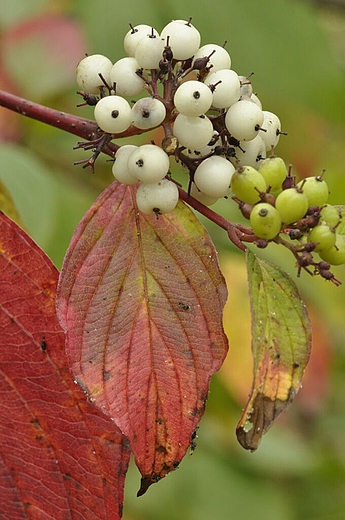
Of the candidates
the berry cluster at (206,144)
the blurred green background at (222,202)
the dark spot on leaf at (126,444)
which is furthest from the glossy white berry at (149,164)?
the blurred green background at (222,202)

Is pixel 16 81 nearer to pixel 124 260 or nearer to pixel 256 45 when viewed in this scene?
A: pixel 256 45

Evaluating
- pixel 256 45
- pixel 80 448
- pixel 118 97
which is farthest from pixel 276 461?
pixel 118 97

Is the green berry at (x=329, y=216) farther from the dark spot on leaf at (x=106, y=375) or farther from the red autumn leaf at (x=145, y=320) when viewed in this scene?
the dark spot on leaf at (x=106, y=375)

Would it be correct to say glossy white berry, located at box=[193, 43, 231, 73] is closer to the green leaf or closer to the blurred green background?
the green leaf

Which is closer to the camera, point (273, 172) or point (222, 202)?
point (273, 172)

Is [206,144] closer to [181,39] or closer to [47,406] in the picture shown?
[181,39]

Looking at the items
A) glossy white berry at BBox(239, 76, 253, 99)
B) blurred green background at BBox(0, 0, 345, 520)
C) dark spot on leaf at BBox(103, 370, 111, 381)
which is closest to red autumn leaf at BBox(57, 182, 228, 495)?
dark spot on leaf at BBox(103, 370, 111, 381)

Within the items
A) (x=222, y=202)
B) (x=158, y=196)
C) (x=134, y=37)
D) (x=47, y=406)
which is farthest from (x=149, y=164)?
(x=222, y=202)
